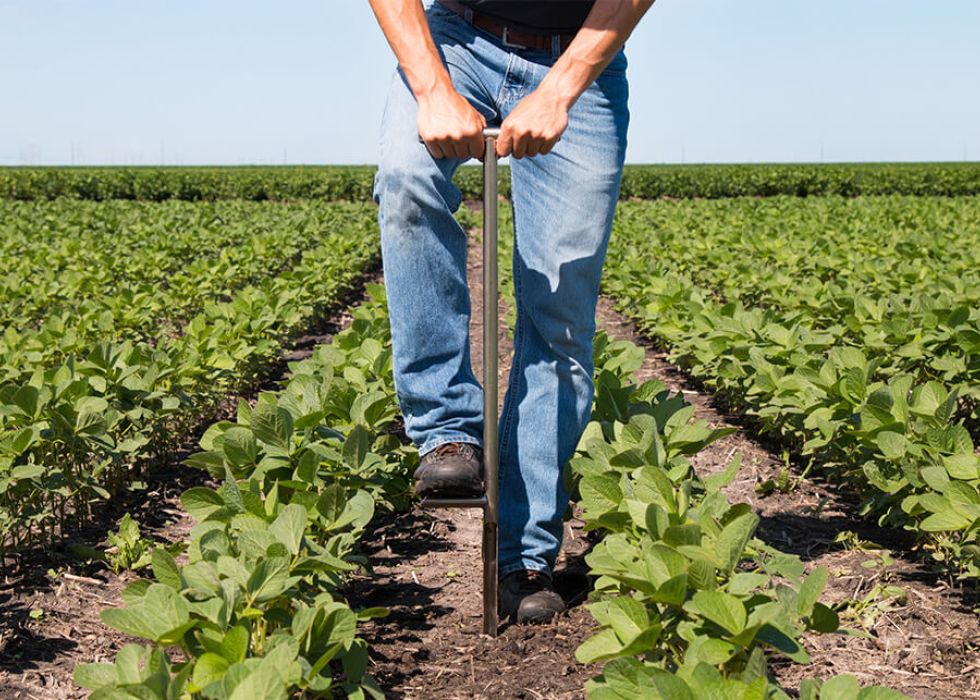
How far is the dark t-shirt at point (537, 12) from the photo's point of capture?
8.42 ft

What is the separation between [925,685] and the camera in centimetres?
237

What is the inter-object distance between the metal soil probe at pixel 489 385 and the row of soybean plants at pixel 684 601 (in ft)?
0.77

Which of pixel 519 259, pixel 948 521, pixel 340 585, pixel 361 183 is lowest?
pixel 340 585

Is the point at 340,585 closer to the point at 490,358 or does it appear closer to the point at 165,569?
the point at 165,569

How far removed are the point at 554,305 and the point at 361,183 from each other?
33350mm

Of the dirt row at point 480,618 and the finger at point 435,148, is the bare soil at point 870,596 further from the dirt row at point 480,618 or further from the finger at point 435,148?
the finger at point 435,148

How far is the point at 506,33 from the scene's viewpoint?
2596mm

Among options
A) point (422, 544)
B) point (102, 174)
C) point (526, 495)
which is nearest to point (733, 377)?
point (422, 544)

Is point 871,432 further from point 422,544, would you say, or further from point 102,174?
point 102,174

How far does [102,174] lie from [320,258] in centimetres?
2766

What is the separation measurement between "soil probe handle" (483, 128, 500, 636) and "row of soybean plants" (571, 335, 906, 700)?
0.23 m

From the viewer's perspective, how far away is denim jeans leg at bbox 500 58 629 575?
2.58 m

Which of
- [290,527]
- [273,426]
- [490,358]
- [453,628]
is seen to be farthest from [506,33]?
[453,628]

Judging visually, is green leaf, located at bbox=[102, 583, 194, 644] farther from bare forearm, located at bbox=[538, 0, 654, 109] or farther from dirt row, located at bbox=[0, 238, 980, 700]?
bare forearm, located at bbox=[538, 0, 654, 109]
